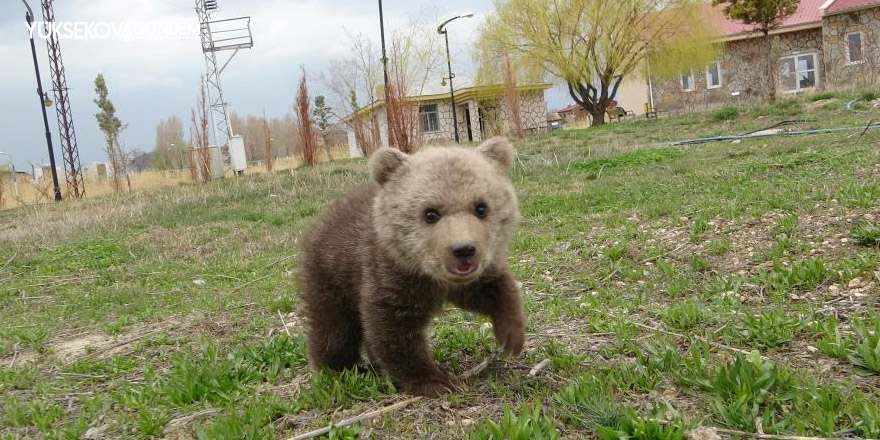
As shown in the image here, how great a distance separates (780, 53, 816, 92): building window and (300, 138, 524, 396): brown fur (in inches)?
1627

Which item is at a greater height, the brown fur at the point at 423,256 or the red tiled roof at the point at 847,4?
the red tiled roof at the point at 847,4

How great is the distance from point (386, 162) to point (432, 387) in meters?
1.19

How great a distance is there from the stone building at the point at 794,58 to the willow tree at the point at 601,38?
2495 millimetres

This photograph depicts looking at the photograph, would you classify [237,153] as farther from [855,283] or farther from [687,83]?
[687,83]

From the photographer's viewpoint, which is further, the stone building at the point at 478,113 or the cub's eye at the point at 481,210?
the stone building at the point at 478,113

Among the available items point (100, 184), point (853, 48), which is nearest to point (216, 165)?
point (100, 184)

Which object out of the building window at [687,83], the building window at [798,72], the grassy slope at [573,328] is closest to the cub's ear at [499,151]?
the grassy slope at [573,328]

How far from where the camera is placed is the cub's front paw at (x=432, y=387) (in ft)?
10.6

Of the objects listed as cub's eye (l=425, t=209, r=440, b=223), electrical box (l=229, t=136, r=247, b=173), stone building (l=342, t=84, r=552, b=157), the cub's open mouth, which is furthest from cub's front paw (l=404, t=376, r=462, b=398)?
stone building (l=342, t=84, r=552, b=157)

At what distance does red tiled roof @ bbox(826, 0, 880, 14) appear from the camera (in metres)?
34.5

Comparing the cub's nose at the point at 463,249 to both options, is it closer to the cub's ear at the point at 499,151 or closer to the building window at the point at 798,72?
the cub's ear at the point at 499,151

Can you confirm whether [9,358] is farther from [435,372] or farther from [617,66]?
[617,66]

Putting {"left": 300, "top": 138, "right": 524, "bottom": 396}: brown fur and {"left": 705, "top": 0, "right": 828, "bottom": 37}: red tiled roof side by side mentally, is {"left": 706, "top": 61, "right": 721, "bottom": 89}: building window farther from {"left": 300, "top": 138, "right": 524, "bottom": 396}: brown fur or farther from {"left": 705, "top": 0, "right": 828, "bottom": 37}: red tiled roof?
{"left": 300, "top": 138, "right": 524, "bottom": 396}: brown fur

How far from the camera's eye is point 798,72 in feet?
127
